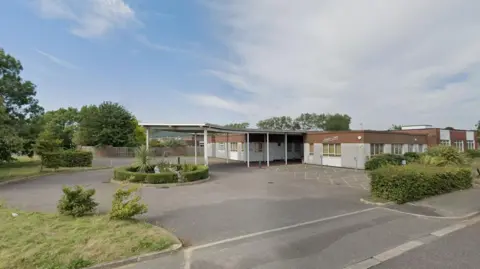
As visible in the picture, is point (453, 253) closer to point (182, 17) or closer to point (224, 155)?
point (182, 17)

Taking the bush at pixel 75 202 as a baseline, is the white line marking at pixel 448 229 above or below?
below

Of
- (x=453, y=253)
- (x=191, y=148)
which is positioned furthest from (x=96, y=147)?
(x=453, y=253)

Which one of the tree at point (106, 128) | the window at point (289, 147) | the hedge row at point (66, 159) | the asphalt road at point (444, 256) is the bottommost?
the asphalt road at point (444, 256)

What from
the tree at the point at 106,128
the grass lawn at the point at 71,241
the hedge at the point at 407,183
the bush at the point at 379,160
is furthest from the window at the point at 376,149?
the tree at the point at 106,128

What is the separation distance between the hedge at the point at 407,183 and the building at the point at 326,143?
11.1 meters

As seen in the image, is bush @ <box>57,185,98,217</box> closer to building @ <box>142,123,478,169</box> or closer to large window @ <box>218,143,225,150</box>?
building @ <box>142,123,478,169</box>

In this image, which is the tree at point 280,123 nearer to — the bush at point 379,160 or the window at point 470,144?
the window at point 470,144

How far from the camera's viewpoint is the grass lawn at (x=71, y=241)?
15.2ft

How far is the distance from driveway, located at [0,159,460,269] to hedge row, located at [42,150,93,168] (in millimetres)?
8987

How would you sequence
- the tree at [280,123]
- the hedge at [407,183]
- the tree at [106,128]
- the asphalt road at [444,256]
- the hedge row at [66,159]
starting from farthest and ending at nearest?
the tree at [280,123]
the tree at [106,128]
the hedge row at [66,159]
the hedge at [407,183]
the asphalt road at [444,256]

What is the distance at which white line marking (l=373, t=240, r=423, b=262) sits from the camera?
17.2 feet

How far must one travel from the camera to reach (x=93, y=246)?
205 inches

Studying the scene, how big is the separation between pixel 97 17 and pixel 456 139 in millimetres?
40200

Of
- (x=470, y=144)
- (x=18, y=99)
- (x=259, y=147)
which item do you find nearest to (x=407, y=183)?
(x=259, y=147)
